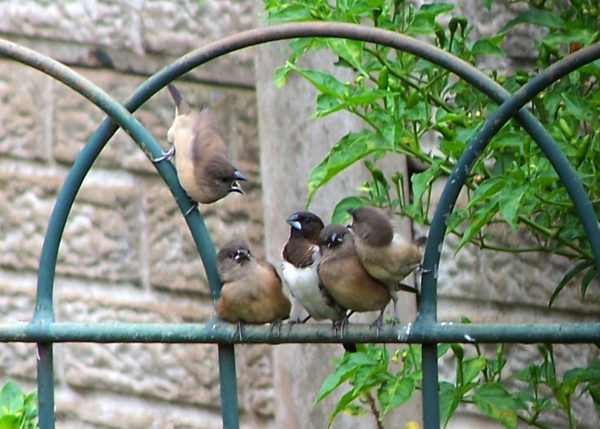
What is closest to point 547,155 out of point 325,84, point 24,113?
point 325,84

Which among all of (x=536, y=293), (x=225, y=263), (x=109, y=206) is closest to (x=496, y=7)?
(x=536, y=293)

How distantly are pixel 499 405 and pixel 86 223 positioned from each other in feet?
5.30

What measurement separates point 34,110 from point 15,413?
1.74 m

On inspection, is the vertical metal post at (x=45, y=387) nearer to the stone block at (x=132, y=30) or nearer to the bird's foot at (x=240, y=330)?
the bird's foot at (x=240, y=330)

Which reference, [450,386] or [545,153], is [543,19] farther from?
[545,153]

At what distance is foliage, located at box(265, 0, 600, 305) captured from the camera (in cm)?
250

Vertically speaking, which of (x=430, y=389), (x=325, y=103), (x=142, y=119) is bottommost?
(x=430, y=389)

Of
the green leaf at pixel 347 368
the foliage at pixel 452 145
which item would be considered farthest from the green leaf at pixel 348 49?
the green leaf at pixel 347 368

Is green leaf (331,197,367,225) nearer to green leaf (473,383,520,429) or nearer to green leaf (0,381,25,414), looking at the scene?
green leaf (473,383,520,429)

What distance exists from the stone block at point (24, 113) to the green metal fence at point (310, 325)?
1797mm

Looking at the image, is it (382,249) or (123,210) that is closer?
(382,249)

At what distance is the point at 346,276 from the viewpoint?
2.22 metres

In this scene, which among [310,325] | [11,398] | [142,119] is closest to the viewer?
[310,325]

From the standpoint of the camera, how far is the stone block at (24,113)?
393 centimetres
